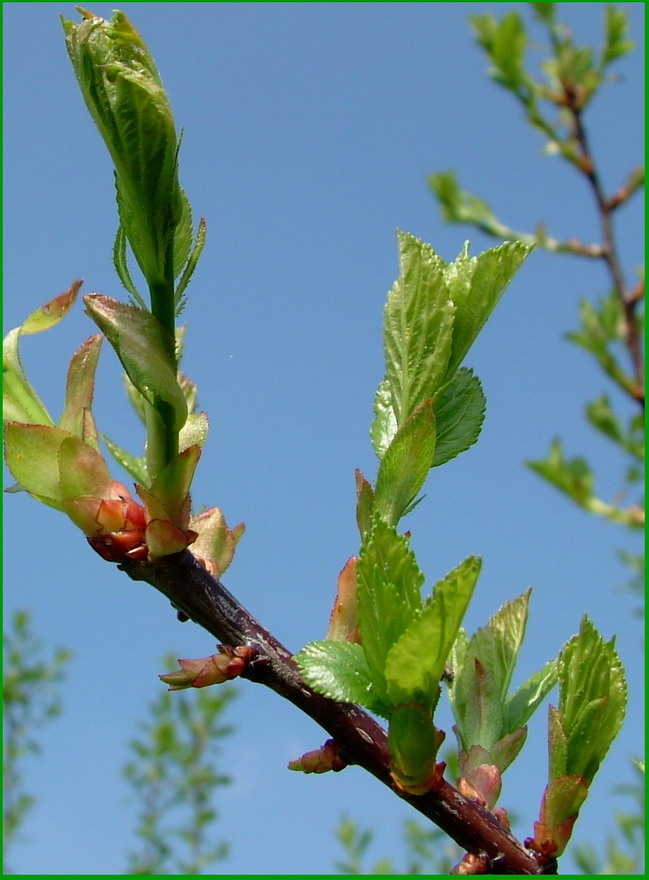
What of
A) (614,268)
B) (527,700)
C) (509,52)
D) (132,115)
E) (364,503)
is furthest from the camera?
(509,52)

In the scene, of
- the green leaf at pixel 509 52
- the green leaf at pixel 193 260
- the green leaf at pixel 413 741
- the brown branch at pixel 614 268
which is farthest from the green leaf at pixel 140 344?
the green leaf at pixel 509 52

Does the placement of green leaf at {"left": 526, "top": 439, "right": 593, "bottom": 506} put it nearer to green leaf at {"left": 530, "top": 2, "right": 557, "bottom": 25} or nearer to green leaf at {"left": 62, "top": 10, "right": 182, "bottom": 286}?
green leaf at {"left": 530, "top": 2, "right": 557, "bottom": 25}

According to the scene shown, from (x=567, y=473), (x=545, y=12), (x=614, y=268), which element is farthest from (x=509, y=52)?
(x=567, y=473)

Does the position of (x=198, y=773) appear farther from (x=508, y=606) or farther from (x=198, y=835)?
(x=508, y=606)

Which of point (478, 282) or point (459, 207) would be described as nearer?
point (478, 282)

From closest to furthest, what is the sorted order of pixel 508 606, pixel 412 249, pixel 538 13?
pixel 412 249
pixel 508 606
pixel 538 13

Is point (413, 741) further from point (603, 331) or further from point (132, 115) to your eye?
point (603, 331)

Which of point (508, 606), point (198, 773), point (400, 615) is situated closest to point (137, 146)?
point (400, 615)

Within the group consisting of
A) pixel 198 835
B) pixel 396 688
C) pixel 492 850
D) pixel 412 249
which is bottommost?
pixel 492 850
